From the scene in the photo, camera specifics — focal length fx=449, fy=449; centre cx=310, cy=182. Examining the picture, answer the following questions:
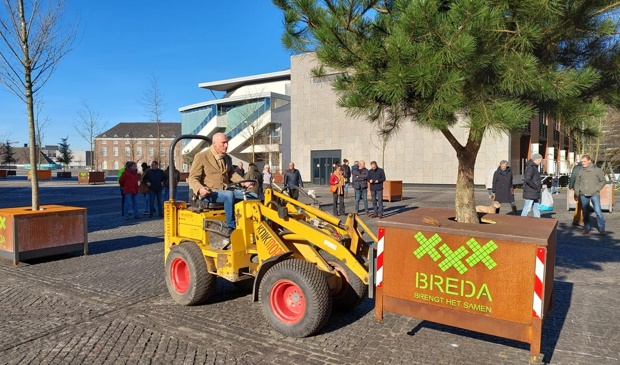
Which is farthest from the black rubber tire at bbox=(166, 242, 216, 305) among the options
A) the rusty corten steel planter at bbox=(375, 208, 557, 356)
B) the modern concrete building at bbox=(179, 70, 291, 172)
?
the modern concrete building at bbox=(179, 70, 291, 172)

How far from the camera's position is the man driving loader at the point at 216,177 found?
16.4ft

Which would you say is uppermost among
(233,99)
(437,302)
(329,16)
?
(233,99)

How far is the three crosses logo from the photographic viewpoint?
3.44 meters

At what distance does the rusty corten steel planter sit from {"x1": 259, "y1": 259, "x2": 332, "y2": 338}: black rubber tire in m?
0.51

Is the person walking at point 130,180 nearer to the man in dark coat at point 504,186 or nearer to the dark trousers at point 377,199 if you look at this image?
the dark trousers at point 377,199

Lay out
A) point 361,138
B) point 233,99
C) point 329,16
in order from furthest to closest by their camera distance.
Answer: point 233,99 → point 361,138 → point 329,16

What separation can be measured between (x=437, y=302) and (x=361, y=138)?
3365 cm

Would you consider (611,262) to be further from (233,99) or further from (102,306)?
(233,99)

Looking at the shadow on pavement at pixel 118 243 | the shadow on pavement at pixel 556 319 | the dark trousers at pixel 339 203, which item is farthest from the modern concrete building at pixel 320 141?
the shadow on pavement at pixel 556 319

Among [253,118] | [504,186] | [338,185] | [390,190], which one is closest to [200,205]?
[504,186]

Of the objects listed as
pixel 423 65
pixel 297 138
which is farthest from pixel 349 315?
pixel 297 138

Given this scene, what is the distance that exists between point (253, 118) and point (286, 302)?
41.8 metres

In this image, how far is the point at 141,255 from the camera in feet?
26.5

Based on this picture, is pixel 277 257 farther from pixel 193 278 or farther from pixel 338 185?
pixel 338 185
